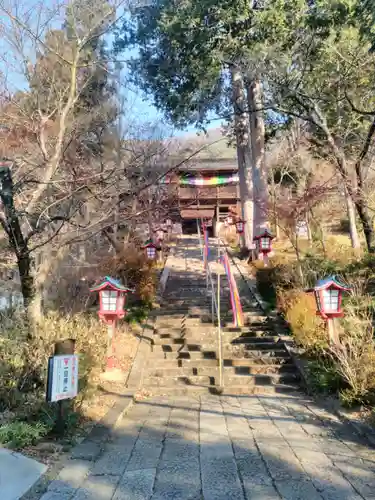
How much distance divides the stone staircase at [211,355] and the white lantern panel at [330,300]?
1593mm

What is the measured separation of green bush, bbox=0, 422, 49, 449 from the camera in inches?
178

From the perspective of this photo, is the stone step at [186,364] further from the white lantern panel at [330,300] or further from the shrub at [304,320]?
the white lantern panel at [330,300]

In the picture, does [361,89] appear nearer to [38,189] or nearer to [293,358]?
[293,358]

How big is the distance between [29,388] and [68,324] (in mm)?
1633

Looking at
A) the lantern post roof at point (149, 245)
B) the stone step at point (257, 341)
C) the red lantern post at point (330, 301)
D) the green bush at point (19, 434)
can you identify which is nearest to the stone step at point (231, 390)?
the red lantern post at point (330, 301)

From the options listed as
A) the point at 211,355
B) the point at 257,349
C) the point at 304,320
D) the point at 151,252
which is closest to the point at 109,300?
the point at 211,355

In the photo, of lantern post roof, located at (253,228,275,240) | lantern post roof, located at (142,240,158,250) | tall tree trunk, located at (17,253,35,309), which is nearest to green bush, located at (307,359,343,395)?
tall tree trunk, located at (17,253,35,309)

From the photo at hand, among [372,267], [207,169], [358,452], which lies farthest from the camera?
[207,169]

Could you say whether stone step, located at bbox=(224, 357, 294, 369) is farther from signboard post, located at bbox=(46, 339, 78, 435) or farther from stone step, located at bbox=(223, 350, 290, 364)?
signboard post, located at bbox=(46, 339, 78, 435)

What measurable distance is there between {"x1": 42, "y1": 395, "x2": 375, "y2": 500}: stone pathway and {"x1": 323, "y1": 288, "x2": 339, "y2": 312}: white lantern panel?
1.87m

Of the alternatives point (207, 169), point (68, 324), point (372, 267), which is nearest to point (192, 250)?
point (207, 169)

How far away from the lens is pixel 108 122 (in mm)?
11477

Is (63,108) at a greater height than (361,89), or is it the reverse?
(361,89)

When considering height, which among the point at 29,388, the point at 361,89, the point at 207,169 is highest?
the point at 207,169
